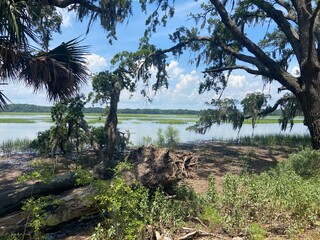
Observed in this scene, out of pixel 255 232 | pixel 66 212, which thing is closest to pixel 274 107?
pixel 255 232

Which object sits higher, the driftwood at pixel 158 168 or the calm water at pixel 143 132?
the driftwood at pixel 158 168

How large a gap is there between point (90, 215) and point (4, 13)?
339 cm

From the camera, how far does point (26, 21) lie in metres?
6.15

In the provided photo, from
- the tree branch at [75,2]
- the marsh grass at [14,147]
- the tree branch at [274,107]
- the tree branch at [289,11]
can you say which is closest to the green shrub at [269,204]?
the tree branch at [75,2]

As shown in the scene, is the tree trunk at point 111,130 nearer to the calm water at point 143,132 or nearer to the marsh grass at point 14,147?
the calm water at point 143,132

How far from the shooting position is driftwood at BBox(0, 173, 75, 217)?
4.62m

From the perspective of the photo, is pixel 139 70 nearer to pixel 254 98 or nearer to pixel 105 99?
pixel 105 99

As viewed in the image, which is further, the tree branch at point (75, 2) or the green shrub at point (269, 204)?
the tree branch at point (75, 2)

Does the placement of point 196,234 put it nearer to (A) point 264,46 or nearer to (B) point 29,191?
(B) point 29,191

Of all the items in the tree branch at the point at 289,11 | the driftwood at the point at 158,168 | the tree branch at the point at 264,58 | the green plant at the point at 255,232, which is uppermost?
the tree branch at the point at 289,11

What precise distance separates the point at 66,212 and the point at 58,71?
3113 millimetres

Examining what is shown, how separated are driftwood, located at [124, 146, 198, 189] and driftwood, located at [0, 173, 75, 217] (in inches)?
35.2

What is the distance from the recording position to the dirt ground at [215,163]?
8.30m

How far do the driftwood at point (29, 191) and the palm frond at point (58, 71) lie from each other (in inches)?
89.3
